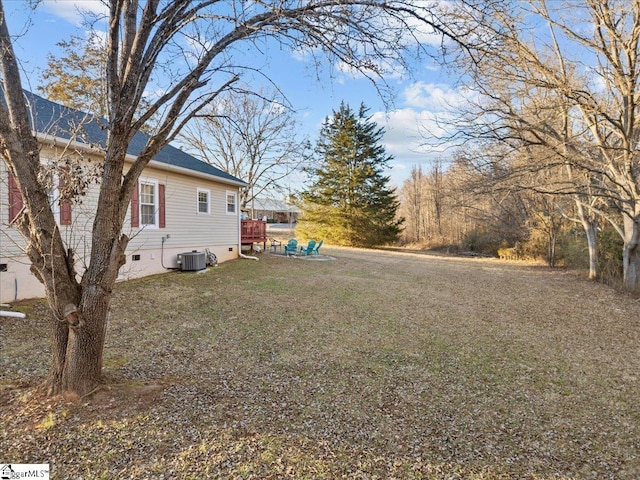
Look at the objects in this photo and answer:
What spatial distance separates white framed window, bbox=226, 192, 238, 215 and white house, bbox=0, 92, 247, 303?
0.13ft

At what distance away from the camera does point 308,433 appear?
2936 millimetres

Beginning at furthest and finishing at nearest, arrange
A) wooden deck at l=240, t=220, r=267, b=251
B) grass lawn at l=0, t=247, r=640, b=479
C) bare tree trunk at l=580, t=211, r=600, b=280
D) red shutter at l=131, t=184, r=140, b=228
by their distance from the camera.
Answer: wooden deck at l=240, t=220, r=267, b=251 < bare tree trunk at l=580, t=211, r=600, b=280 < red shutter at l=131, t=184, r=140, b=228 < grass lawn at l=0, t=247, r=640, b=479

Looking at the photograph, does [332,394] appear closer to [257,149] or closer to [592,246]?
[592,246]

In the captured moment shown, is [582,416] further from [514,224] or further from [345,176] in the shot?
[345,176]

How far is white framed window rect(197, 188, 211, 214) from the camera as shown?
11.8 m

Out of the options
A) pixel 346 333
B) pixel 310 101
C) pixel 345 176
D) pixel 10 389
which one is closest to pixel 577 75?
pixel 310 101

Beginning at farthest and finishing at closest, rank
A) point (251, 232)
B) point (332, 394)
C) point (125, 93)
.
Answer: point (251, 232) → point (332, 394) → point (125, 93)

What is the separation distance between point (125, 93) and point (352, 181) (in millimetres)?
22297

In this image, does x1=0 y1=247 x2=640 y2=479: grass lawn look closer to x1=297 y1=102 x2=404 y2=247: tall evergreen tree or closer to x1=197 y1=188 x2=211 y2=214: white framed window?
x1=197 y1=188 x2=211 y2=214: white framed window

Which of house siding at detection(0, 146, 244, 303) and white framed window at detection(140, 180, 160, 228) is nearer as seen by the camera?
house siding at detection(0, 146, 244, 303)

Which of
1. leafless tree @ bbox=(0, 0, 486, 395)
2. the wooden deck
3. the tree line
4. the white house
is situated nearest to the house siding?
the white house

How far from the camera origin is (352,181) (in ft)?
81.5

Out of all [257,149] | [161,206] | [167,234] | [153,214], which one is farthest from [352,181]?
[153,214]

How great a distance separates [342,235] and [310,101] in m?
20.9
